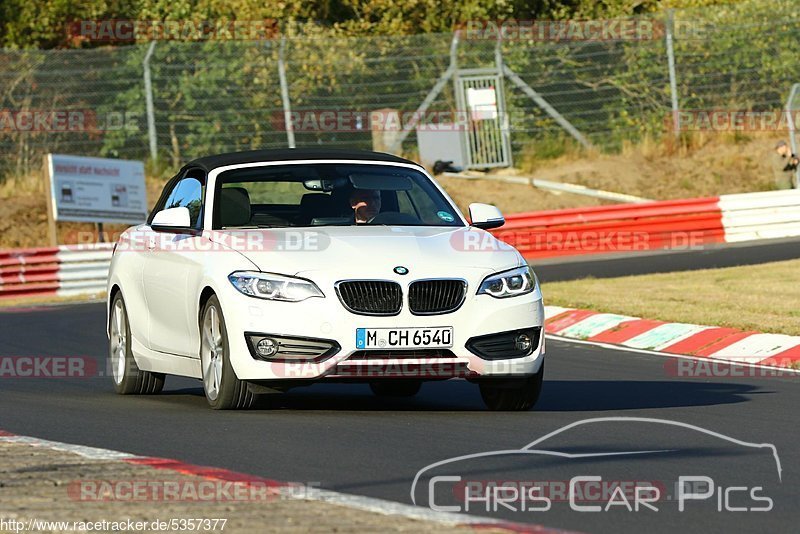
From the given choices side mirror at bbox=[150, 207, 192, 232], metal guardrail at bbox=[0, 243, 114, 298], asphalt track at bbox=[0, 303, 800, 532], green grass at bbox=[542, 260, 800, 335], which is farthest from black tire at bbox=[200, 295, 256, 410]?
metal guardrail at bbox=[0, 243, 114, 298]

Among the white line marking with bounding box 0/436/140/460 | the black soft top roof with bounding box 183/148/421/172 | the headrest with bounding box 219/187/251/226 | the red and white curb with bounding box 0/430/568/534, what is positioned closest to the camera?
the red and white curb with bounding box 0/430/568/534

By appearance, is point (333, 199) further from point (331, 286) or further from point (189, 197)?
point (331, 286)

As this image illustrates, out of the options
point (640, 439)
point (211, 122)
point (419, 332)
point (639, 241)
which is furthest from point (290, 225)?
point (211, 122)

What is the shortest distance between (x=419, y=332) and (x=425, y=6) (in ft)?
96.0

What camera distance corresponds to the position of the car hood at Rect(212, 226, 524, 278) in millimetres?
9977

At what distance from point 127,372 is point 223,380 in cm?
202

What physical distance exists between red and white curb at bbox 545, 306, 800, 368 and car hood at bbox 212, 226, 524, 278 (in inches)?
180

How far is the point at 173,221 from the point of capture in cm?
1091

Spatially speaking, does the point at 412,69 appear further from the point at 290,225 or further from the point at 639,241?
the point at 290,225

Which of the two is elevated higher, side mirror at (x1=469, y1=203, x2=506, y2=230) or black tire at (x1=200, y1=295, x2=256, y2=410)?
side mirror at (x1=469, y1=203, x2=506, y2=230)

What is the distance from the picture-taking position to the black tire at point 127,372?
39.6 ft

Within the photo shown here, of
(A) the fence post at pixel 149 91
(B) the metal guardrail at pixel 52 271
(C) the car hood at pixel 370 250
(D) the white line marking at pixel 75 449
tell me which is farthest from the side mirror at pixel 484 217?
(A) the fence post at pixel 149 91

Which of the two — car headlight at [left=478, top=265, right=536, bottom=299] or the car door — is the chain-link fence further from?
car headlight at [left=478, top=265, right=536, bottom=299]

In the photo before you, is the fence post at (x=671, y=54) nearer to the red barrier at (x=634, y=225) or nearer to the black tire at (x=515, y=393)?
the red barrier at (x=634, y=225)
